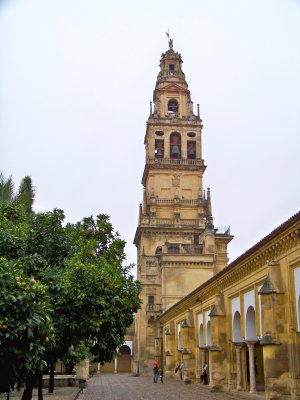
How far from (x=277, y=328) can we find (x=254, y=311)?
15.1 feet

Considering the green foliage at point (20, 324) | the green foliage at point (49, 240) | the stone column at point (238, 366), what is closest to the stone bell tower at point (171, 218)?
the stone column at point (238, 366)

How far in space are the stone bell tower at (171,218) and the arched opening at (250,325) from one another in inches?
→ 1194

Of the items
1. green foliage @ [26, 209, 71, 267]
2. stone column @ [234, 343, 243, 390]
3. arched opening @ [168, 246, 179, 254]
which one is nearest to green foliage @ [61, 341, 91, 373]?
green foliage @ [26, 209, 71, 267]

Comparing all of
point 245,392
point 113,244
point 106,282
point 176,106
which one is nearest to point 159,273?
point 176,106

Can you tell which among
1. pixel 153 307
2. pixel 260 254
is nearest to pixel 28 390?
pixel 260 254

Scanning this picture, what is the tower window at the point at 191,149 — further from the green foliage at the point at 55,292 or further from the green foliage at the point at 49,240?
the green foliage at the point at 49,240

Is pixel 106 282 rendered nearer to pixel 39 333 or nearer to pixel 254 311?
pixel 39 333

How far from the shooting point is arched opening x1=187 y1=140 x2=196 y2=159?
6431 cm

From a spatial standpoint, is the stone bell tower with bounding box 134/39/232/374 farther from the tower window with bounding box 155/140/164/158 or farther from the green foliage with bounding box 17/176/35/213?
the green foliage with bounding box 17/176/35/213

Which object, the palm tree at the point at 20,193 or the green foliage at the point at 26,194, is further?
the green foliage at the point at 26,194

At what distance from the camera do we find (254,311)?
2367 cm

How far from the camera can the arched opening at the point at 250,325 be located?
78.4 ft

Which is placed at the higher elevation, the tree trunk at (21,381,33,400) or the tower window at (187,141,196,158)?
the tower window at (187,141,196,158)

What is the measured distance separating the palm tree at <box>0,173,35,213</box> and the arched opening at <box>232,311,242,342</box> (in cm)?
1168
